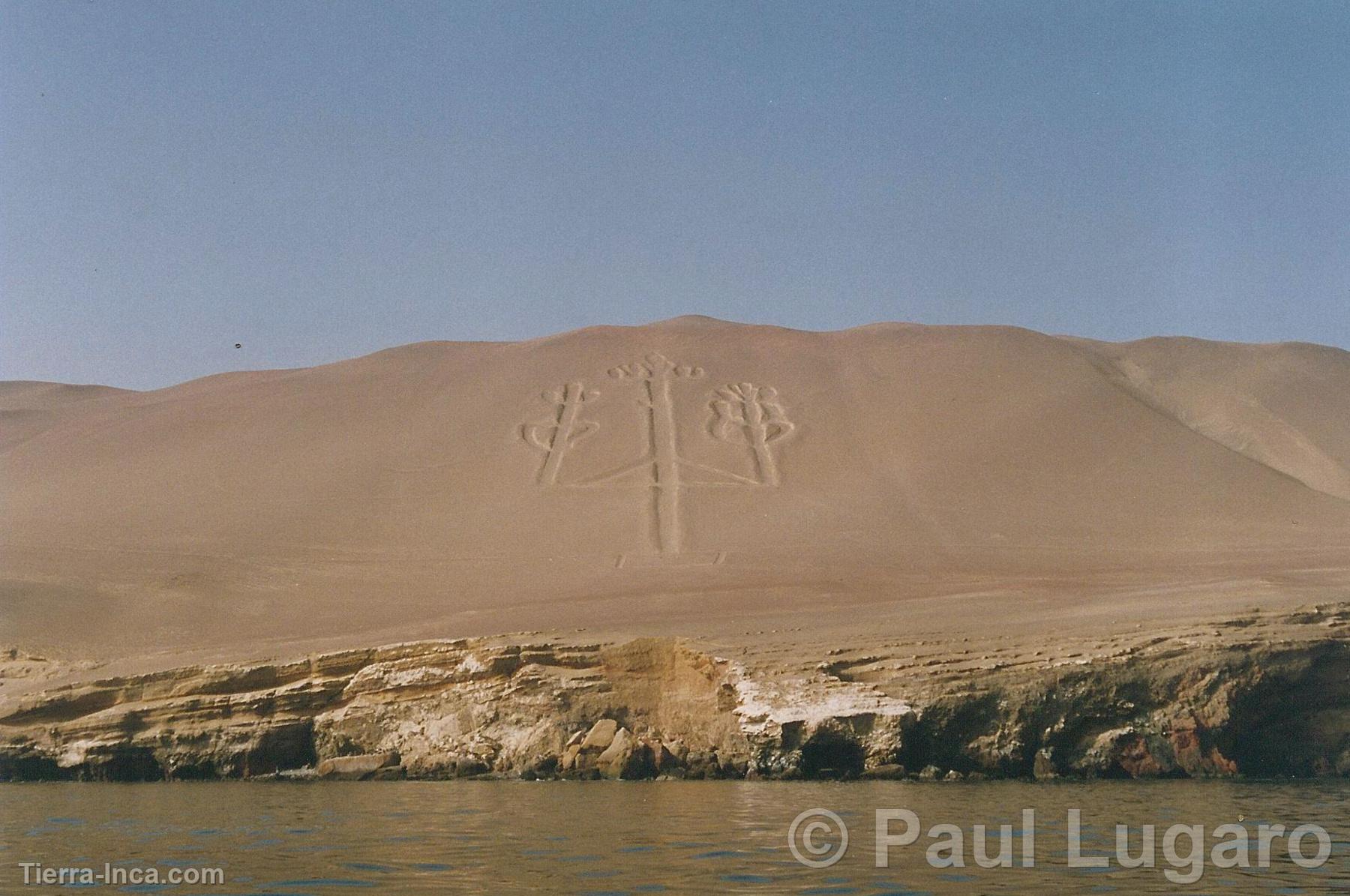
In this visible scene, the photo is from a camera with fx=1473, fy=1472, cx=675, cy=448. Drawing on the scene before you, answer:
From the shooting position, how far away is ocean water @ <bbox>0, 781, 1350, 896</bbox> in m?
10.1

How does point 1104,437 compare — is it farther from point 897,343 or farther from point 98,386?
point 98,386

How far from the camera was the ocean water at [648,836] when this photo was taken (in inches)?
399

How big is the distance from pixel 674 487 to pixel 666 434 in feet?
12.4

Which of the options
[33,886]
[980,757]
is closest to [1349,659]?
[980,757]

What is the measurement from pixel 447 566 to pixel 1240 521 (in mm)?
17021

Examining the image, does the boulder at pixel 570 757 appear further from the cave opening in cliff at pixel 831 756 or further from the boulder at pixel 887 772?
the boulder at pixel 887 772

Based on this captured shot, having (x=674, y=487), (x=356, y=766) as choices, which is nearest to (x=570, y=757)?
(x=356, y=766)

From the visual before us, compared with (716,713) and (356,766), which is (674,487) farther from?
(356,766)

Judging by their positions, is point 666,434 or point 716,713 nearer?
point 716,713

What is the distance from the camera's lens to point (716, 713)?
19.0 metres

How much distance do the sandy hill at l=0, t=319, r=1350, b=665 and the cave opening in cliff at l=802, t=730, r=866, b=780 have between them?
14.5ft

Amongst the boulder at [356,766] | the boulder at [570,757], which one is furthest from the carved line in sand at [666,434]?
the boulder at [570,757]

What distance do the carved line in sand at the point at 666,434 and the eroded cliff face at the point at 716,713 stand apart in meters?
10.4

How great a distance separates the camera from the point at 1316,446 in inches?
1516
